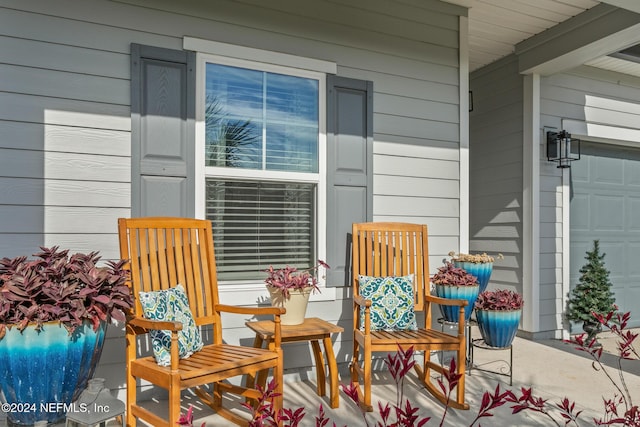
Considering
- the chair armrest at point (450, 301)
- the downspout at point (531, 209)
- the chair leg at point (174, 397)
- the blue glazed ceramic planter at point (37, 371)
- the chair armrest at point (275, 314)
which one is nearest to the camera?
the blue glazed ceramic planter at point (37, 371)

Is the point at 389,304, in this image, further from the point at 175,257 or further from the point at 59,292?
the point at 59,292

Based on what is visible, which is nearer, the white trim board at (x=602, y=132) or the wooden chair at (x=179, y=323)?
the wooden chair at (x=179, y=323)

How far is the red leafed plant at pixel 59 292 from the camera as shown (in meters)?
1.82

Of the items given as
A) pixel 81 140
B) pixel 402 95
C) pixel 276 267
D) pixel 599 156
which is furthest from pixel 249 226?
pixel 599 156

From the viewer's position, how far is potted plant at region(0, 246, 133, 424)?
70.7 inches

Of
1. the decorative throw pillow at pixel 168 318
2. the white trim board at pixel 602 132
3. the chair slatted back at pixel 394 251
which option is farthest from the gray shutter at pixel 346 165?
the white trim board at pixel 602 132

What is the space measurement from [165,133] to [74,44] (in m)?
0.70

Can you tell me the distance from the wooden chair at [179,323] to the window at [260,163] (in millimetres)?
287

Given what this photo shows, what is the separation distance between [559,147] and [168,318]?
4.11m

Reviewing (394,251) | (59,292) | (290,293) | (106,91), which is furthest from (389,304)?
(106,91)

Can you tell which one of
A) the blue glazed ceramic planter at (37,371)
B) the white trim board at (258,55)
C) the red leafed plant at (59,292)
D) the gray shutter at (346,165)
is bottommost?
the blue glazed ceramic planter at (37,371)

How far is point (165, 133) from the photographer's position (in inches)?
117

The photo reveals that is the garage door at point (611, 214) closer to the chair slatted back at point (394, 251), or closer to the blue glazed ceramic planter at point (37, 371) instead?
the chair slatted back at point (394, 251)

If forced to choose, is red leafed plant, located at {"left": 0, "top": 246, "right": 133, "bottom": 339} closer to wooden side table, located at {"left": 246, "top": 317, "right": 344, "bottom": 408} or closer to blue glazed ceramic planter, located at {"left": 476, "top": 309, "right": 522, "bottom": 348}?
wooden side table, located at {"left": 246, "top": 317, "right": 344, "bottom": 408}
